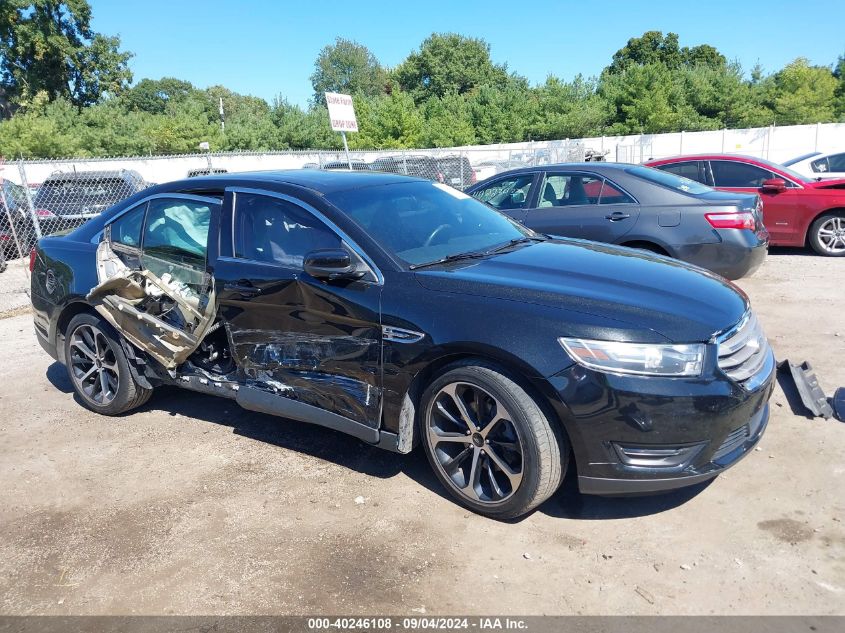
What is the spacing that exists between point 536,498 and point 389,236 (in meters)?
1.63

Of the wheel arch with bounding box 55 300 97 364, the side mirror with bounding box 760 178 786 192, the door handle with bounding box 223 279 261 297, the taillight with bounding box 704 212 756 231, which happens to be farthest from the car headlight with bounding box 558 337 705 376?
the side mirror with bounding box 760 178 786 192

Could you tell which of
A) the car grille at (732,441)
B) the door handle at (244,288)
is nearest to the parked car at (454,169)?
the door handle at (244,288)

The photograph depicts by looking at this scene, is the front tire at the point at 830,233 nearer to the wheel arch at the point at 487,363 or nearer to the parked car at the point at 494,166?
the wheel arch at the point at 487,363

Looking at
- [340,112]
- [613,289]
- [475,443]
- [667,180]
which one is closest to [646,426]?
[613,289]

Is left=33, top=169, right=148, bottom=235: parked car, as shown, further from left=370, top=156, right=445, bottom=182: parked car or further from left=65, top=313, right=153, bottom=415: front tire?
left=65, top=313, right=153, bottom=415: front tire

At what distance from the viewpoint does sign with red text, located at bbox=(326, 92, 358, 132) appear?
11.4 m

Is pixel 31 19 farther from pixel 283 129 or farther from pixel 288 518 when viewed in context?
pixel 288 518

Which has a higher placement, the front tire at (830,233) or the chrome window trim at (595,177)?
the chrome window trim at (595,177)

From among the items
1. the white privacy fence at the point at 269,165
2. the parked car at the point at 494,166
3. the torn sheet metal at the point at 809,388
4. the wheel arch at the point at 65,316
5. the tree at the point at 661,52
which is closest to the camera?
the torn sheet metal at the point at 809,388

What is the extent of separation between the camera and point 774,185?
9.59 meters

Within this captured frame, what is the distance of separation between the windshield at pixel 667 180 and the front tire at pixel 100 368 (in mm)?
5449

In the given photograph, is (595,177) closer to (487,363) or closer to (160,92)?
(487,363)

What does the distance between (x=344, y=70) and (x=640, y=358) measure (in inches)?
3408

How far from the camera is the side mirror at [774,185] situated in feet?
31.4
